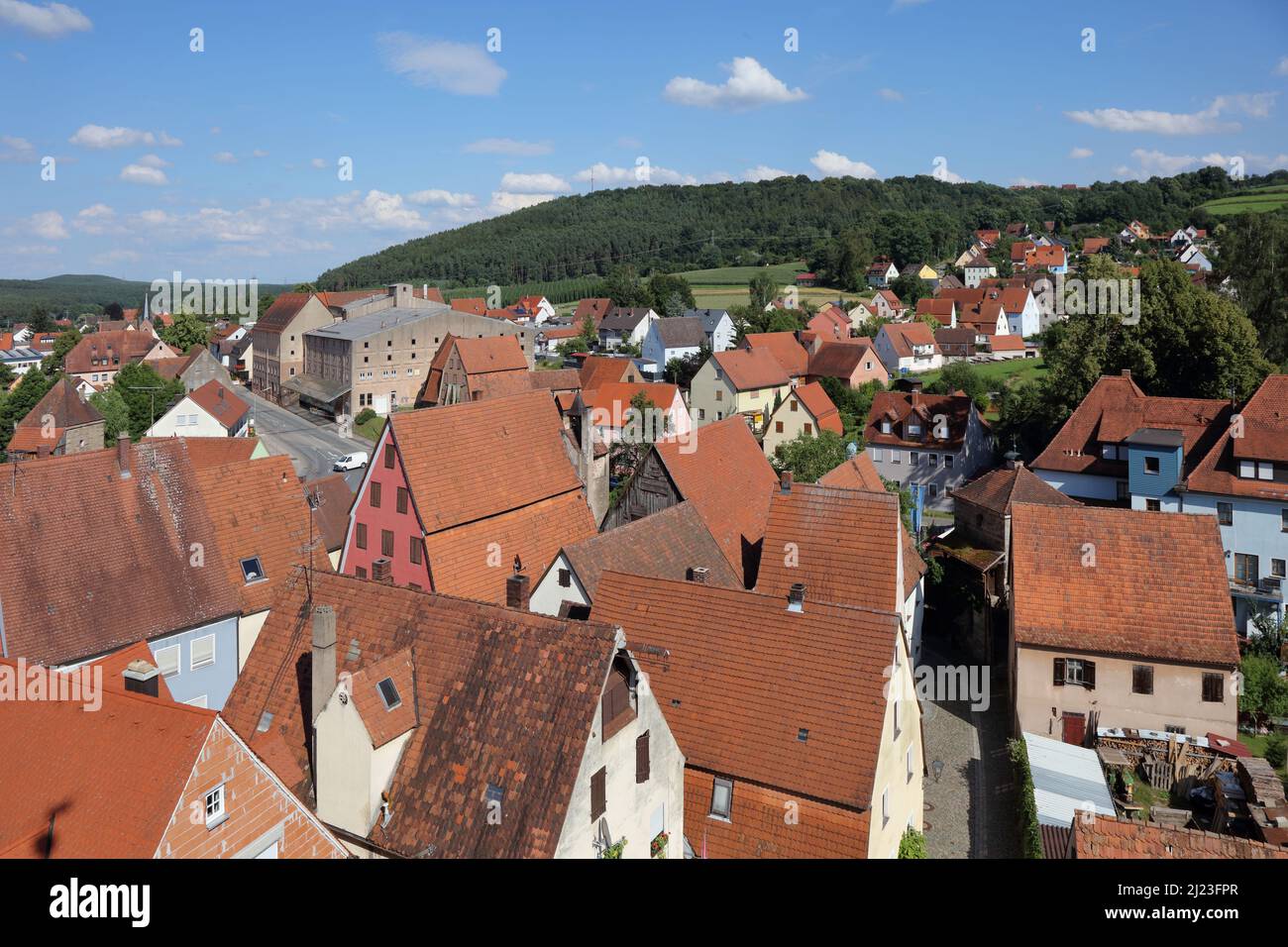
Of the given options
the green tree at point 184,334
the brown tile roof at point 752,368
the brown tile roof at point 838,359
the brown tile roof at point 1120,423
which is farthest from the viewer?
the green tree at point 184,334

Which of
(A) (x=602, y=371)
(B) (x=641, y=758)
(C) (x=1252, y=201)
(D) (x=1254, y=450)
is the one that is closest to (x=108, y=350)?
(A) (x=602, y=371)

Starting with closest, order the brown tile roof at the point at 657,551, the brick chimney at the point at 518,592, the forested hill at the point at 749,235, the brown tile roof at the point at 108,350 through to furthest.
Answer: the brick chimney at the point at 518,592 < the brown tile roof at the point at 657,551 < the brown tile roof at the point at 108,350 < the forested hill at the point at 749,235

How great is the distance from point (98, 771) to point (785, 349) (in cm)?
7133

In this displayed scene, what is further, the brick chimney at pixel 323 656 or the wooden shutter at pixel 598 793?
the brick chimney at pixel 323 656

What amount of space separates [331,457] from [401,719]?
48125mm

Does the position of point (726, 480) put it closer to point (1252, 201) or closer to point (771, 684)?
point (771, 684)

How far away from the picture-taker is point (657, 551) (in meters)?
25.5

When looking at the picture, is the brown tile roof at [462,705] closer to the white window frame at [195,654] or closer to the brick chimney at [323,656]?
the brick chimney at [323,656]

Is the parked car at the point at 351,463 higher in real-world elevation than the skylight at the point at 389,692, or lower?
higher

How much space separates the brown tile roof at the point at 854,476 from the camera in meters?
32.8

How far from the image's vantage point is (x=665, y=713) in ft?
61.0

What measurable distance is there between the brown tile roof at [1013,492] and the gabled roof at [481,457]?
15.7 m

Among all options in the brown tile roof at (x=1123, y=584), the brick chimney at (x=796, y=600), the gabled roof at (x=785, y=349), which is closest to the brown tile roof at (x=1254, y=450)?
the brown tile roof at (x=1123, y=584)
